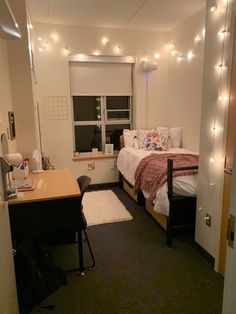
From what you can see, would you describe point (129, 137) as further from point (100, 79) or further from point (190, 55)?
point (190, 55)

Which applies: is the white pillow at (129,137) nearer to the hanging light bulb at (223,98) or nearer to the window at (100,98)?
the window at (100,98)

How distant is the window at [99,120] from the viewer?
4.46m

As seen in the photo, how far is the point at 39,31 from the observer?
12.7 feet

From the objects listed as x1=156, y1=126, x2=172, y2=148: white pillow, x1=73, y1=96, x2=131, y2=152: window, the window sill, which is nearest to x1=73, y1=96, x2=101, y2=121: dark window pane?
x1=73, y1=96, x2=131, y2=152: window

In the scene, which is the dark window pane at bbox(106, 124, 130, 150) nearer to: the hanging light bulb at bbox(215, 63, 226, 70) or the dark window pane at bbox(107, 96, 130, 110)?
the dark window pane at bbox(107, 96, 130, 110)

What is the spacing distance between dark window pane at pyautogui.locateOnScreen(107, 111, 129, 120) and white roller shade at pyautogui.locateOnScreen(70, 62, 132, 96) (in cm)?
34

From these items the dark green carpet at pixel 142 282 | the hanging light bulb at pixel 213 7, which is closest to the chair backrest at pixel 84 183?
the dark green carpet at pixel 142 282

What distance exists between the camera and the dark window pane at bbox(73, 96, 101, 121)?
4422mm

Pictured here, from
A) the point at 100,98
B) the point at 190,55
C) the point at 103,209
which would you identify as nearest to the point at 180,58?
the point at 190,55

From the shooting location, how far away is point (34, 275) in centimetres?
178

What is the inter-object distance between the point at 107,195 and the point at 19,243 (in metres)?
2.21

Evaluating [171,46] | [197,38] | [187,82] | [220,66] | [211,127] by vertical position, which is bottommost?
[211,127]

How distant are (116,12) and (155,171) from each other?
2.39 meters

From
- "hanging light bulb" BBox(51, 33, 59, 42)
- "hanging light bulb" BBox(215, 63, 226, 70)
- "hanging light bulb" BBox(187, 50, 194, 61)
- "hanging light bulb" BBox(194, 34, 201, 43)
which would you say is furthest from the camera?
"hanging light bulb" BBox(51, 33, 59, 42)
